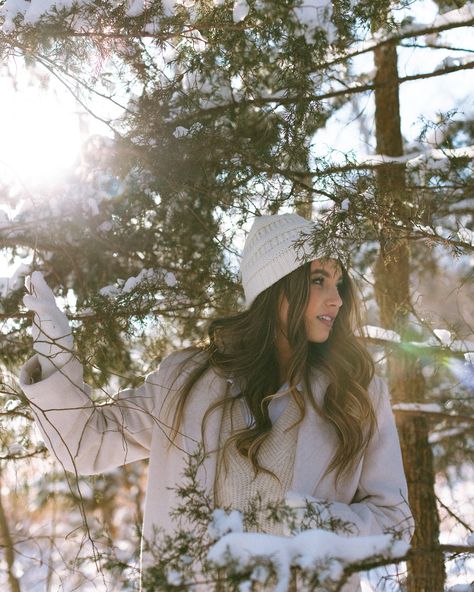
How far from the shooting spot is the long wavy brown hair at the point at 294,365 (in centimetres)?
283

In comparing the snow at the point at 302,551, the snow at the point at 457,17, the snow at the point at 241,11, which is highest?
the snow at the point at 457,17

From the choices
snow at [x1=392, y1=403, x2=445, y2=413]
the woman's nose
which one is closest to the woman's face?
the woman's nose

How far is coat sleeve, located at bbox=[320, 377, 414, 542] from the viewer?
265 cm

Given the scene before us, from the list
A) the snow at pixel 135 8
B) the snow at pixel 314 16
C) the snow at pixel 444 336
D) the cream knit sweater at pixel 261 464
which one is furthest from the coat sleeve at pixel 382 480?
the snow at pixel 135 8

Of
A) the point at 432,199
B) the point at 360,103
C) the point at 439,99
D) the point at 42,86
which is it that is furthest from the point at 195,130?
the point at 439,99

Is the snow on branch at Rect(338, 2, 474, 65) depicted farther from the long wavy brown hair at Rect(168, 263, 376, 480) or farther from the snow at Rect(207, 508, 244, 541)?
the snow at Rect(207, 508, 244, 541)

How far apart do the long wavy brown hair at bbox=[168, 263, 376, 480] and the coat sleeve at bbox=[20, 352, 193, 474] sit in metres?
0.12

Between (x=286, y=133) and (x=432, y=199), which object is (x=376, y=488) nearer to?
(x=286, y=133)

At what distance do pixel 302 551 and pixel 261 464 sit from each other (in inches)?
51.4

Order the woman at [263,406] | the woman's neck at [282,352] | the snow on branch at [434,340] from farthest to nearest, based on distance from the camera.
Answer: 1. the snow on branch at [434,340]
2. the woman's neck at [282,352]
3. the woman at [263,406]

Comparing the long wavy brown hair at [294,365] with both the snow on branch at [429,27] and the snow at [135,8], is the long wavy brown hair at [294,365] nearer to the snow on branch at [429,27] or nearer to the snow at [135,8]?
the snow at [135,8]

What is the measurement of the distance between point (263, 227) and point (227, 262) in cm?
69

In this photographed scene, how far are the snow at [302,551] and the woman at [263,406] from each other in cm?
107

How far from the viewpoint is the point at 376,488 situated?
2793 mm
